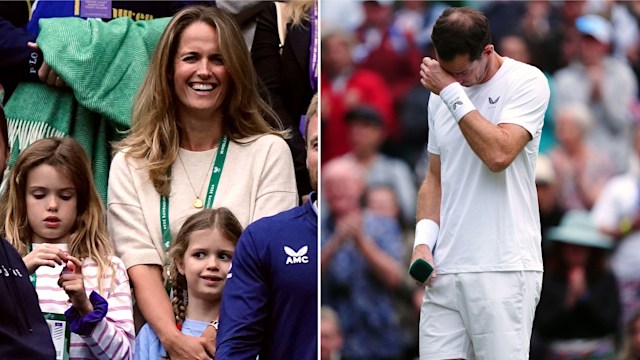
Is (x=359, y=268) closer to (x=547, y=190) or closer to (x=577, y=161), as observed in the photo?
(x=547, y=190)

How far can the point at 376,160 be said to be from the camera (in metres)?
6.28

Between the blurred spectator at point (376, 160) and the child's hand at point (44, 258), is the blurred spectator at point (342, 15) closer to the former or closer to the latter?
the blurred spectator at point (376, 160)

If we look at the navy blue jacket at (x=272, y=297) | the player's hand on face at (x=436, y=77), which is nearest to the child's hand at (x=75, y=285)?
the navy blue jacket at (x=272, y=297)

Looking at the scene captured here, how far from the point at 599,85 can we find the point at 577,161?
0.45m

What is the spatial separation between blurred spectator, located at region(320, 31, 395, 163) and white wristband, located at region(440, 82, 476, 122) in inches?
64.6

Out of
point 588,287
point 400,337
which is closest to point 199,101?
point 400,337

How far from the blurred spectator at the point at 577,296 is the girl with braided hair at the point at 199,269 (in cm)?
264

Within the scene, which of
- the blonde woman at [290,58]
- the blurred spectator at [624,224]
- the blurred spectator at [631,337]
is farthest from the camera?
the blurred spectator at [624,224]

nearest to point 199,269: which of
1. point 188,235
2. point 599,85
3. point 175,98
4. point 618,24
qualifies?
point 188,235

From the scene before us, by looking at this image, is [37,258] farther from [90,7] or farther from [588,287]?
[588,287]

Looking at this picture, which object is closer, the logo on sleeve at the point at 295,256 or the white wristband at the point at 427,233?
the logo on sleeve at the point at 295,256

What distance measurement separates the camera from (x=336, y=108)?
585 cm

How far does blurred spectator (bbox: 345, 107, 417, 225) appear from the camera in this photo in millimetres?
6000

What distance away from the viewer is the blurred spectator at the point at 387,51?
19.9 ft
